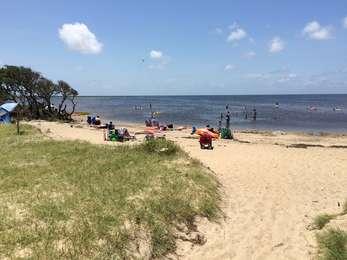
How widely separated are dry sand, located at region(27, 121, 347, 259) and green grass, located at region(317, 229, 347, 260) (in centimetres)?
25

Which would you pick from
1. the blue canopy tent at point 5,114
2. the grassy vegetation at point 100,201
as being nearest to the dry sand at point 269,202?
the grassy vegetation at point 100,201

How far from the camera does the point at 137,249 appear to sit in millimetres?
9008

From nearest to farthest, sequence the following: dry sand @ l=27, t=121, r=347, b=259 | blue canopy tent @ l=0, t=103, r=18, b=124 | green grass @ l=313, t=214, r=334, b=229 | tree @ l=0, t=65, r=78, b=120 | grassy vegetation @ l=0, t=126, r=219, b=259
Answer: grassy vegetation @ l=0, t=126, r=219, b=259 < dry sand @ l=27, t=121, r=347, b=259 < green grass @ l=313, t=214, r=334, b=229 < blue canopy tent @ l=0, t=103, r=18, b=124 < tree @ l=0, t=65, r=78, b=120

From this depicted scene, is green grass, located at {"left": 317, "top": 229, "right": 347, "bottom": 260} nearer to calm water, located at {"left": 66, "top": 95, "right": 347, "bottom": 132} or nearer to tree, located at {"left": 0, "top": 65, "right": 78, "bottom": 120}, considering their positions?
calm water, located at {"left": 66, "top": 95, "right": 347, "bottom": 132}

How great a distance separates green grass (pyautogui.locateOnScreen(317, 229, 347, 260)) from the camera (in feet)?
29.4

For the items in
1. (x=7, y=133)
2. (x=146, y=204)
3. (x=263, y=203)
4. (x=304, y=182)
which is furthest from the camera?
(x=7, y=133)

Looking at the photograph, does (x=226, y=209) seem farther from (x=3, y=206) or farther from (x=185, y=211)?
(x=3, y=206)

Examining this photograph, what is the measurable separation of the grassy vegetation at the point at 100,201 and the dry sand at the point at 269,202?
0.69m

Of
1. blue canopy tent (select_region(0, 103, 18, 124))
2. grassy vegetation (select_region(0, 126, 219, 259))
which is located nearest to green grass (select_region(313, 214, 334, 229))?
grassy vegetation (select_region(0, 126, 219, 259))

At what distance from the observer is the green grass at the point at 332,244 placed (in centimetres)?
897

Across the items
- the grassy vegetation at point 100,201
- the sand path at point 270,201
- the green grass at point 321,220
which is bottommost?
the sand path at point 270,201

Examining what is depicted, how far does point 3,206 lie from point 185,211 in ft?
14.2

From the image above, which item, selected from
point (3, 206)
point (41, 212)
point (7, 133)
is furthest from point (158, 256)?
point (7, 133)

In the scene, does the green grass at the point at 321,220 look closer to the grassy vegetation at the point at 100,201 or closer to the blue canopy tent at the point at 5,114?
the grassy vegetation at the point at 100,201
